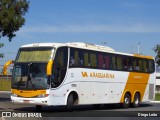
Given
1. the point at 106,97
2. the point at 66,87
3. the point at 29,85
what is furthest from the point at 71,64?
the point at 106,97

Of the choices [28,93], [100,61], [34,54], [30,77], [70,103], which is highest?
[34,54]

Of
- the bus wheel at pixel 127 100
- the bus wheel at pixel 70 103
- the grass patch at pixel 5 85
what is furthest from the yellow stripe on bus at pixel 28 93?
the grass patch at pixel 5 85

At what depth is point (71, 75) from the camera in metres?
22.0

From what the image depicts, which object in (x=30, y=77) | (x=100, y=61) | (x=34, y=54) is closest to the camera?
(x=30, y=77)

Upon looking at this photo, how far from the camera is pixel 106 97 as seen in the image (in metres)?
25.3

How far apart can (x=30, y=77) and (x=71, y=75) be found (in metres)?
2.35

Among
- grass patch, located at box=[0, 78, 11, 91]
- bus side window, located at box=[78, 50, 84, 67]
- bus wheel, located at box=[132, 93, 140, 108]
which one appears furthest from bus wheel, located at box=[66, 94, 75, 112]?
grass patch, located at box=[0, 78, 11, 91]

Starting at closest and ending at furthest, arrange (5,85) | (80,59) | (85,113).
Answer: (85,113), (80,59), (5,85)

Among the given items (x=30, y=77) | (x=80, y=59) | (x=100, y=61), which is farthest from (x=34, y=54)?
(x=100, y=61)

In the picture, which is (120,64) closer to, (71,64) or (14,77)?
(71,64)

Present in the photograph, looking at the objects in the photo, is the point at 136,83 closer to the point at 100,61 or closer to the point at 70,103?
the point at 100,61

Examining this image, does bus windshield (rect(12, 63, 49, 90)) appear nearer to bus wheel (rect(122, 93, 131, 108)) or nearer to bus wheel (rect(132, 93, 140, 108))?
bus wheel (rect(122, 93, 131, 108))

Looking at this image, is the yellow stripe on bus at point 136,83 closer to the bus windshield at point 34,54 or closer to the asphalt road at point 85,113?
the asphalt road at point 85,113

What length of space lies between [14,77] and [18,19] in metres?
6.85
